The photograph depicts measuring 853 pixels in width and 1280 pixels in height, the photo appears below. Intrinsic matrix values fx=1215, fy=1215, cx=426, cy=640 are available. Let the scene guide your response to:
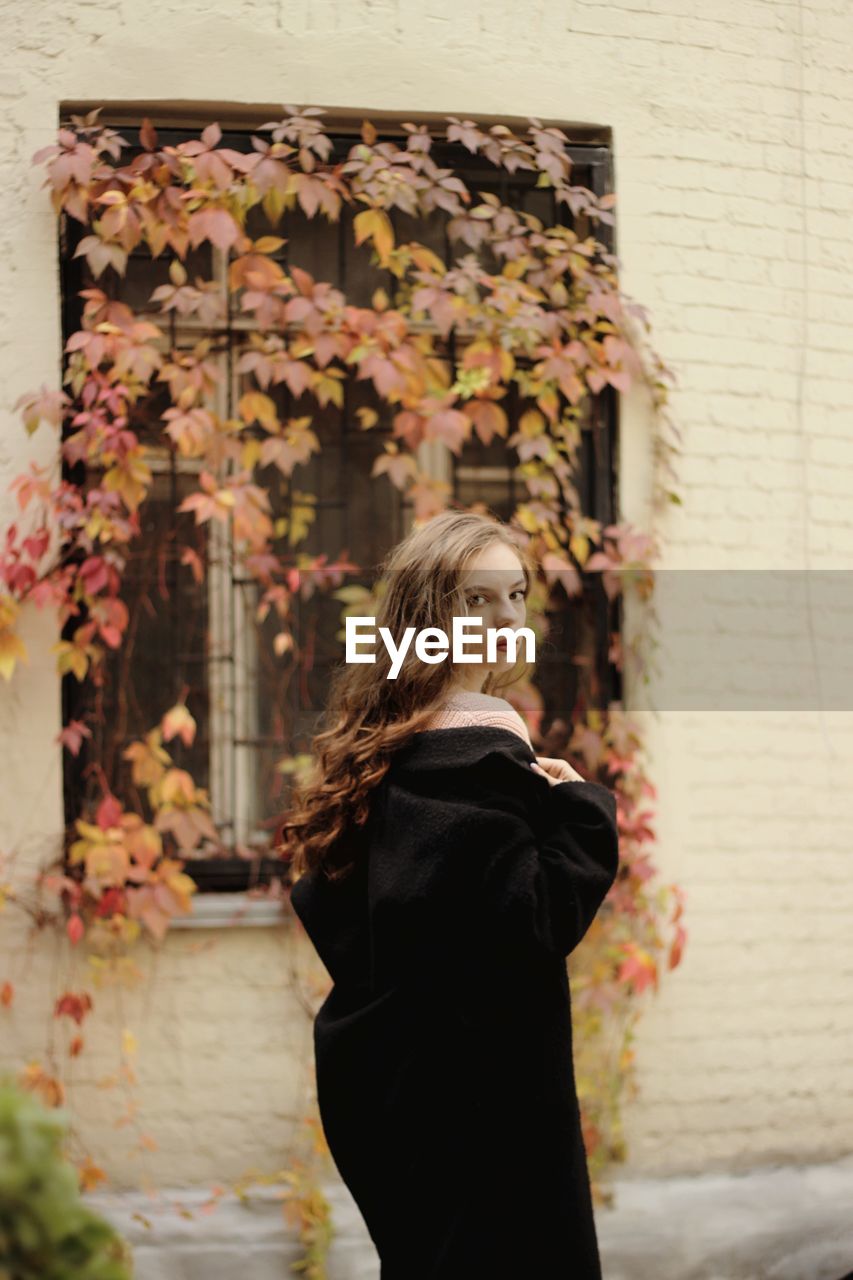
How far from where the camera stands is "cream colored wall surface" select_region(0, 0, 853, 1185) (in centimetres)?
357

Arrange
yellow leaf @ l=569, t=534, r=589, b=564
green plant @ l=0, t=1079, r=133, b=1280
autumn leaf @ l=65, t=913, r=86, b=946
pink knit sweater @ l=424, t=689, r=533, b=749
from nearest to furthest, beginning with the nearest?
green plant @ l=0, t=1079, r=133, b=1280 → pink knit sweater @ l=424, t=689, r=533, b=749 → autumn leaf @ l=65, t=913, r=86, b=946 → yellow leaf @ l=569, t=534, r=589, b=564

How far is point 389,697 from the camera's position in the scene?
2.19 meters

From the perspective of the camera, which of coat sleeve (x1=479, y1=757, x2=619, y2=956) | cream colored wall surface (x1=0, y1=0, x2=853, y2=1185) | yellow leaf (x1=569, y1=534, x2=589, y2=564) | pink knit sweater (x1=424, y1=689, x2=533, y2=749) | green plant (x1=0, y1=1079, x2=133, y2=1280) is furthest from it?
yellow leaf (x1=569, y1=534, x2=589, y2=564)

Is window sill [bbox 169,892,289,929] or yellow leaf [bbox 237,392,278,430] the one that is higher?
yellow leaf [bbox 237,392,278,430]

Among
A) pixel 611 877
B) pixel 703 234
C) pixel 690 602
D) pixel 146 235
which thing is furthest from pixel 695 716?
pixel 146 235

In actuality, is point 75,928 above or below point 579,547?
below

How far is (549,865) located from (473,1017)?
28 cm

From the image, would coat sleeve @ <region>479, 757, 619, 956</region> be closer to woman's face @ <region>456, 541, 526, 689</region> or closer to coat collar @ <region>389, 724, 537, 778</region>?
coat collar @ <region>389, 724, 537, 778</region>

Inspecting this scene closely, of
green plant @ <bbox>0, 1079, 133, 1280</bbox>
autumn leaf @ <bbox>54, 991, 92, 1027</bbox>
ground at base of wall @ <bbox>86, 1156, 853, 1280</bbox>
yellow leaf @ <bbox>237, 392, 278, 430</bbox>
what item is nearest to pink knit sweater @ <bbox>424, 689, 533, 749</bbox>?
green plant @ <bbox>0, 1079, 133, 1280</bbox>

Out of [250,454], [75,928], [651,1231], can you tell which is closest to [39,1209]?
[75,928]

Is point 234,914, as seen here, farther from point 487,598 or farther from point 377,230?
point 377,230

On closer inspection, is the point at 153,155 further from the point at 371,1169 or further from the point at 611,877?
the point at 371,1169

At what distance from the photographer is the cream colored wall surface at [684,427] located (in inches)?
140

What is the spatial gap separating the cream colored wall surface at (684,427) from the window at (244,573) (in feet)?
0.43
